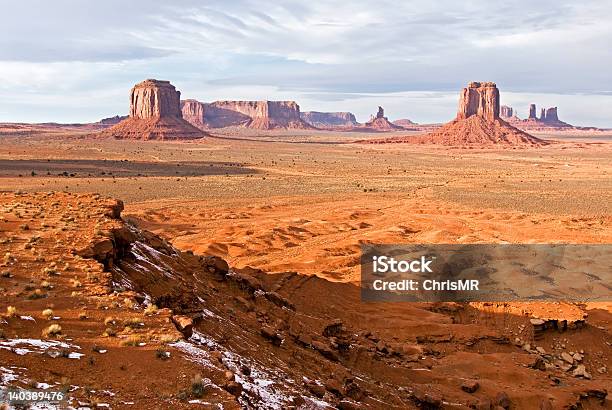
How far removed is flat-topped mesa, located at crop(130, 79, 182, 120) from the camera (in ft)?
550

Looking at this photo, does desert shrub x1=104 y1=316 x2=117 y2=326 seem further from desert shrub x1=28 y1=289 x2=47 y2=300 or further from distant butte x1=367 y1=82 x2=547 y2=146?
distant butte x1=367 y1=82 x2=547 y2=146

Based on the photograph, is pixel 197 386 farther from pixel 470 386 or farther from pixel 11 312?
pixel 470 386

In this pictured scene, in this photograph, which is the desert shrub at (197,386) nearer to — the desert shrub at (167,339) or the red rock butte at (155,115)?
the desert shrub at (167,339)

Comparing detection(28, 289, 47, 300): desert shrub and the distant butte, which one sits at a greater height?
the distant butte

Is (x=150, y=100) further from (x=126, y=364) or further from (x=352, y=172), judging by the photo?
(x=126, y=364)

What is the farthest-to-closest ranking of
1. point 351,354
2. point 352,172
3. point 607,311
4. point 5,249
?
point 352,172, point 607,311, point 351,354, point 5,249

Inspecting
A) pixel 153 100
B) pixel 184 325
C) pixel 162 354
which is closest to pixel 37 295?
pixel 184 325

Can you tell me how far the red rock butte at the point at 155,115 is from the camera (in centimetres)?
15475

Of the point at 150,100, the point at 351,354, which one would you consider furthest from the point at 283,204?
the point at 150,100

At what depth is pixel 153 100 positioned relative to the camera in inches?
6604

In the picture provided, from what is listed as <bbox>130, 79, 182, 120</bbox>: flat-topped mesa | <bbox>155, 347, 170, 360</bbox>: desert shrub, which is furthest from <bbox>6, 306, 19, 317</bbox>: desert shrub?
<bbox>130, 79, 182, 120</bbox>: flat-topped mesa

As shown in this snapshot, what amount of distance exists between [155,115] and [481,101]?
4051 inches

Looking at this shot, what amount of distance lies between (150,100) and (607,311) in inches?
6564

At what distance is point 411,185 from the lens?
53.0 metres
